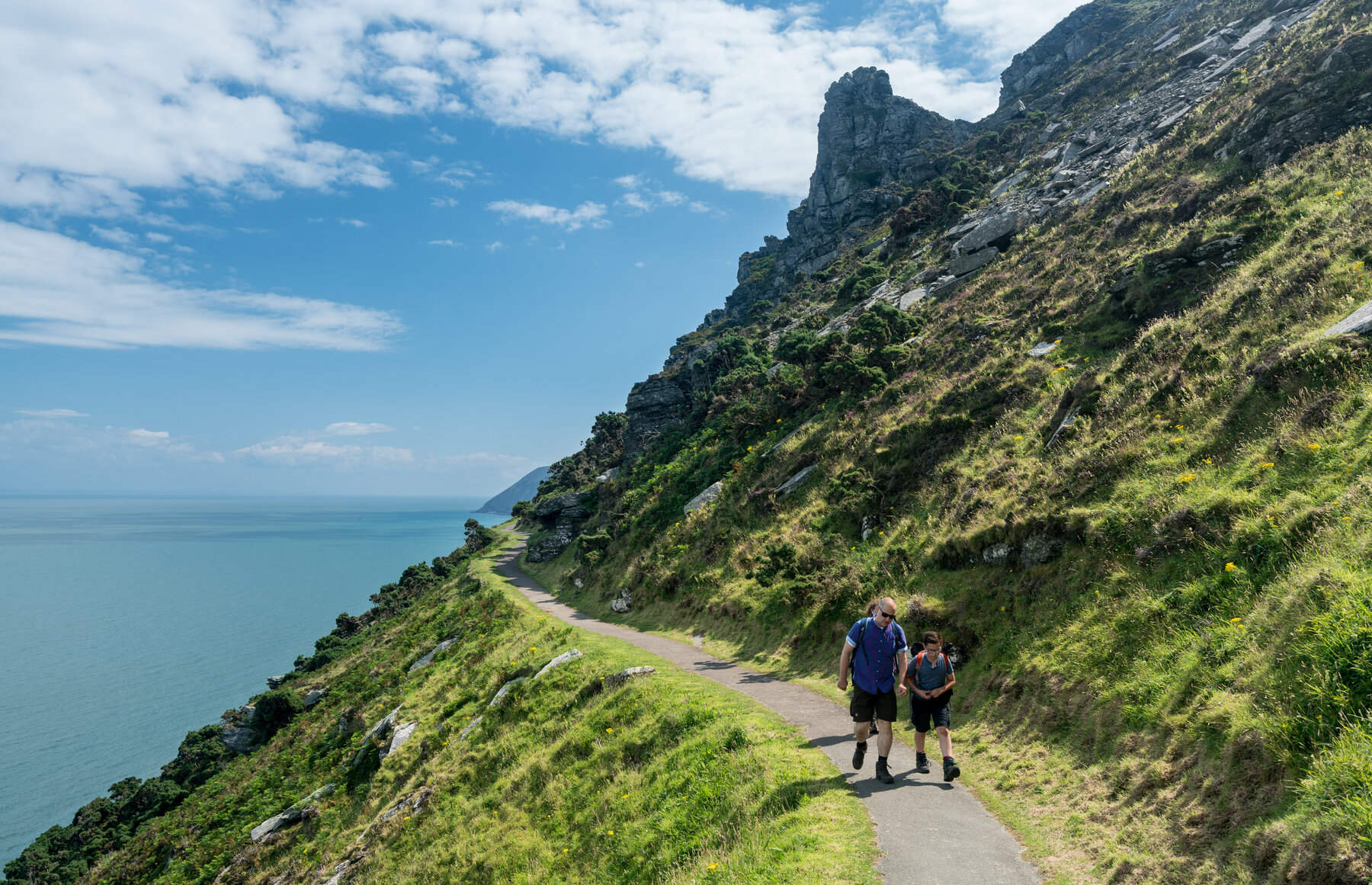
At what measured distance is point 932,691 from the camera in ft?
30.9

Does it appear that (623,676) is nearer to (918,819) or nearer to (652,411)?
(918,819)

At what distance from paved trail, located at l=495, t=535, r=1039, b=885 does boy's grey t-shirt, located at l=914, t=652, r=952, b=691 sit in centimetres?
162

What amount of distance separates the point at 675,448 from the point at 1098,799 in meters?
47.2

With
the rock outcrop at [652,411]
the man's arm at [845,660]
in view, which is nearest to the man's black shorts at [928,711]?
the man's arm at [845,660]

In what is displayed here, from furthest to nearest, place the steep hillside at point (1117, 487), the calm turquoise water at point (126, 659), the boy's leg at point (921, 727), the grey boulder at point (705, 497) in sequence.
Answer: the calm turquoise water at point (126, 659), the grey boulder at point (705, 497), the boy's leg at point (921, 727), the steep hillside at point (1117, 487)

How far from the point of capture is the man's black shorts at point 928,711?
31.1 feet

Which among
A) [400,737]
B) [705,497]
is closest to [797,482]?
[705,497]

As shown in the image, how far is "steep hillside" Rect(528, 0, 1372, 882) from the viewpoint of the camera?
23.5 feet

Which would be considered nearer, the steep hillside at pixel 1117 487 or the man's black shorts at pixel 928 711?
the steep hillside at pixel 1117 487

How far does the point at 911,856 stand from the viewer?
285 inches

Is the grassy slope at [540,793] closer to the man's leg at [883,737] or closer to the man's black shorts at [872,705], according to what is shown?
the man's leg at [883,737]

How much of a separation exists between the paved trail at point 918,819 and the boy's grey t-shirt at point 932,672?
1615 mm

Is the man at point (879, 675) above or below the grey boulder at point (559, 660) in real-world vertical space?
above

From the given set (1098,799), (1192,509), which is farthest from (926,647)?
(1192,509)
